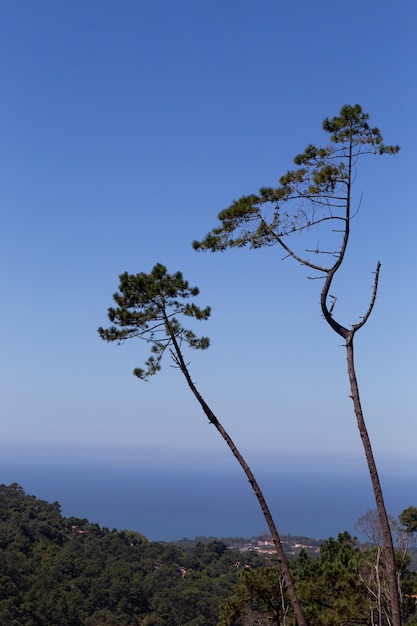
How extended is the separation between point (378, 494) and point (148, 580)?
125 feet

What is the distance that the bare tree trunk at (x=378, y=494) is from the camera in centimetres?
566

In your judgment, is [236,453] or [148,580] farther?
[148,580]

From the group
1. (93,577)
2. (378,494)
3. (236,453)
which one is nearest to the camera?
(378,494)

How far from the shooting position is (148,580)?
130 feet

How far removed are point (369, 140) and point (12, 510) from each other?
51.6m

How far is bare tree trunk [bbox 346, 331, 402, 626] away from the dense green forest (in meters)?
4.44

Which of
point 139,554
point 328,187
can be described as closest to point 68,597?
point 139,554

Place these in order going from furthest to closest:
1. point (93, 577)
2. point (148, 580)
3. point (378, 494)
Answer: point (148, 580), point (93, 577), point (378, 494)

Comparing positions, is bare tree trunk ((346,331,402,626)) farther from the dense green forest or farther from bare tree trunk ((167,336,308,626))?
the dense green forest

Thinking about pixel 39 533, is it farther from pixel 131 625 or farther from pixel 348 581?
pixel 348 581

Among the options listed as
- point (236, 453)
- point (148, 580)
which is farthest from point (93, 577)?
point (236, 453)

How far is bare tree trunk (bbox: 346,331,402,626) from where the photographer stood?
566 cm

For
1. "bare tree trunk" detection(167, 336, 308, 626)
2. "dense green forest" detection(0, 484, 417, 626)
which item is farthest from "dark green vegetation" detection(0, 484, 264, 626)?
"bare tree trunk" detection(167, 336, 308, 626)

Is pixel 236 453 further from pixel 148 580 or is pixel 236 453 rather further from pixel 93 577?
pixel 148 580
